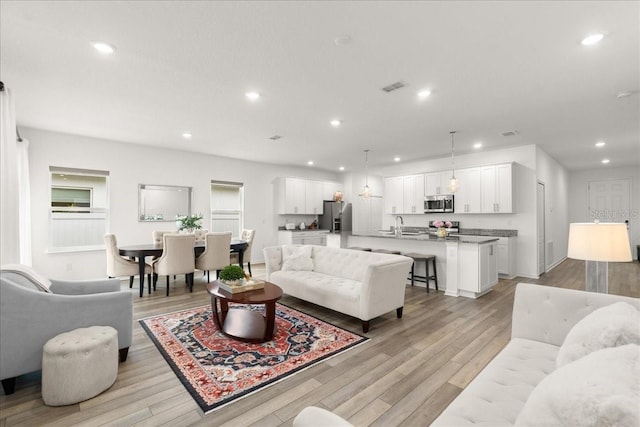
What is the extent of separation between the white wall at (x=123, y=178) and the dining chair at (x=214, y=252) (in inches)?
77.1

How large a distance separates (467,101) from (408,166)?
174 inches

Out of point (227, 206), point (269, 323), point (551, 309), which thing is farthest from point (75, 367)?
point (227, 206)

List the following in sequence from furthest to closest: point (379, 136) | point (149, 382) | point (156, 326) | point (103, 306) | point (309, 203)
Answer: point (309, 203), point (379, 136), point (156, 326), point (103, 306), point (149, 382)

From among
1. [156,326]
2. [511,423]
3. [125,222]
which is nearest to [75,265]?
[125,222]

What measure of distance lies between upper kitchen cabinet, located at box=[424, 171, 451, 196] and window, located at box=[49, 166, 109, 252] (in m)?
7.09

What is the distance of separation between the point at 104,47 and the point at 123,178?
413 centimetres

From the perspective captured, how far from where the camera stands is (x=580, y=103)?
3.91 meters

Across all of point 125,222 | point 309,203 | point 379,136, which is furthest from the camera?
point 309,203

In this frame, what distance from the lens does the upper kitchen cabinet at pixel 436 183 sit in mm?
7191

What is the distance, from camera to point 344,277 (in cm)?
417

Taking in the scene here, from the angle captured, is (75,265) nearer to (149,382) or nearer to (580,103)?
(149,382)

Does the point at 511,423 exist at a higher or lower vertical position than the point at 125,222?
lower

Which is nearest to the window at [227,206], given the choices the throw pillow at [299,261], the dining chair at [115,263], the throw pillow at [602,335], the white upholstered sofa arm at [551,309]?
the dining chair at [115,263]

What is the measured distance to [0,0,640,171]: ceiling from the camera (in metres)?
2.21
